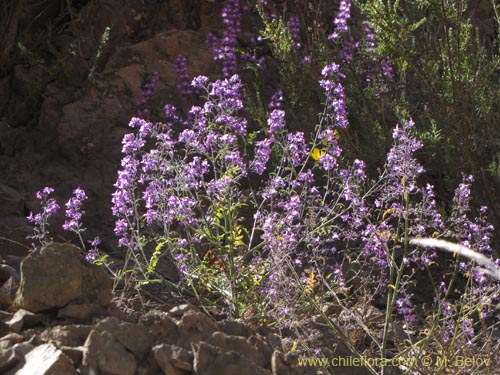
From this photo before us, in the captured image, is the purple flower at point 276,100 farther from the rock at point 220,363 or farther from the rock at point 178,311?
the rock at point 220,363

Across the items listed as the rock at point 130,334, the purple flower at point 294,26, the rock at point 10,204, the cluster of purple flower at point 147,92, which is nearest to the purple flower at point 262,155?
the rock at point 130,334

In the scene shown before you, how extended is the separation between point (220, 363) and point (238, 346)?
0.56 ft

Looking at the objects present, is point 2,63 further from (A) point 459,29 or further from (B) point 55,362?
(B) point 55,362

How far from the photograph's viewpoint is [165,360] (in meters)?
2.98

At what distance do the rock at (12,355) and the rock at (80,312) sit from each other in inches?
11.8

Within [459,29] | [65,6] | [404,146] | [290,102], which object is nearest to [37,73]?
[65,6]

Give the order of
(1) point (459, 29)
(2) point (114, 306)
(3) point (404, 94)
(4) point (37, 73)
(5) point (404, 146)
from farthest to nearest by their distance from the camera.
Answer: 1. (4) point (37, 73)
2. (3) point (404, 94)
3. (1) point (459, 29)
4. (5) point (404, 146)
5. (2) point (114, 306)

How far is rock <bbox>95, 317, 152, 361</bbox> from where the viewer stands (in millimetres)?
3049

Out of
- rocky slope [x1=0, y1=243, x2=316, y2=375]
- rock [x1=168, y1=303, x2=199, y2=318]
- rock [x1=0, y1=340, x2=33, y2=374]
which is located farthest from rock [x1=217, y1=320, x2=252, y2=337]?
rock [x1=0, y1=340, x2=33, y2=374]

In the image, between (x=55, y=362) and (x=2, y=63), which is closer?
(x=55, y=362)

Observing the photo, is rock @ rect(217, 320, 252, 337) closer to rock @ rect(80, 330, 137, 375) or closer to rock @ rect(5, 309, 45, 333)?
rock @ rect(80, 330, 137, 375)

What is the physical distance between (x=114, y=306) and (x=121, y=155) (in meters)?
2.41

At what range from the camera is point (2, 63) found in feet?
20.6

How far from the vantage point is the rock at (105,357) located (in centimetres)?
290
